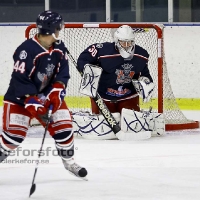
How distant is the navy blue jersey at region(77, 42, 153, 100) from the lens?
18.4 ft

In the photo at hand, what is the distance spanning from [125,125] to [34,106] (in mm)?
1843

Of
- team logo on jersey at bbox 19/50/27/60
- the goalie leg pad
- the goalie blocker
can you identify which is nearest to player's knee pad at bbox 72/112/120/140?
the goalie blocker

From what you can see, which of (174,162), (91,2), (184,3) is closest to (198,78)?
(184,3)

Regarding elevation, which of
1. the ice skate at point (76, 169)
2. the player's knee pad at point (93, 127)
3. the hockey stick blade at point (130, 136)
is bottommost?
the ice skate at point (76, 169)

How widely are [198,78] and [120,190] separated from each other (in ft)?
→ 11.1

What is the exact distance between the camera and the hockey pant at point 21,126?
12.5ft

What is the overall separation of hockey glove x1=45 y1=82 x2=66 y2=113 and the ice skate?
0.33m

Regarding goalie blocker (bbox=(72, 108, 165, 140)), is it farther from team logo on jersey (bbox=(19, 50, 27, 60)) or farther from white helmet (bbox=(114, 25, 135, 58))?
team logo on jersey (bbox=(19, 50, 27, 60))

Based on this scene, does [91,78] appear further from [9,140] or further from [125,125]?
[9,140]

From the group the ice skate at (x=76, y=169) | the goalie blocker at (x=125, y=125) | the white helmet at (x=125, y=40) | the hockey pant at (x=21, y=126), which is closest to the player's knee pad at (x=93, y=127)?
the goalie blocker at (x=125, y=125)

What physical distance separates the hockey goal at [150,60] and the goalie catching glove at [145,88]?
0.86 ft

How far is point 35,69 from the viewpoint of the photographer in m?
3.80

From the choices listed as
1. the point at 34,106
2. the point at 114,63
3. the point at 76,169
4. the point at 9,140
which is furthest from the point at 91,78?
the point at 34,106

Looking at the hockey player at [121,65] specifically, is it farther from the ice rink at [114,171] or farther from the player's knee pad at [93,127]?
the ice rink at [114,171]
